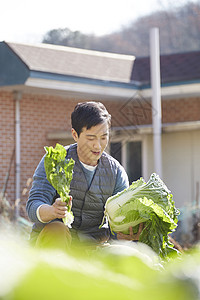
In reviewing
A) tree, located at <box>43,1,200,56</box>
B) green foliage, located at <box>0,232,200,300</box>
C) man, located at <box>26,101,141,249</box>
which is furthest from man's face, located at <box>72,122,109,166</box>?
tree, located at <box>43,1,200,56</box>

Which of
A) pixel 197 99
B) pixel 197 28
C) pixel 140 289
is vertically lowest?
pixel 140 289

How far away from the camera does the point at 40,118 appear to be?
12164mm

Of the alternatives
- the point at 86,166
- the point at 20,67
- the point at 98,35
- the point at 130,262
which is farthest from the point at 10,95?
the point at 98,35

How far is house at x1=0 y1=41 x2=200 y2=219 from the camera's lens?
10742 millimetres

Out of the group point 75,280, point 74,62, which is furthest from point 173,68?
point 75,280

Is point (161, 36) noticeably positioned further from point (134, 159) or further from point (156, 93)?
point (156, 93)

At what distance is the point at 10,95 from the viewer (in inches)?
457

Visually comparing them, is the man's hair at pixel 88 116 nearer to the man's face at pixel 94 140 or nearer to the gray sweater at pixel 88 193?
the man's face at pixel 94 140

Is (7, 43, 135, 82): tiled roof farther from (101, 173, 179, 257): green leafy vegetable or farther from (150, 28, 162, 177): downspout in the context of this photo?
(101, 173, 179, 257): green leafy vegetable

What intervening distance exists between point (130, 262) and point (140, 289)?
0.08 metres

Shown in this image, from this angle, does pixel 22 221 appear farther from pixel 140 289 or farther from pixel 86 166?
pixel 140 289

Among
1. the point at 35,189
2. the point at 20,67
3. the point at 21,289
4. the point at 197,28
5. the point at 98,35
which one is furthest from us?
Result: the point at 98,35

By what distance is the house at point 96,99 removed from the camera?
1074 centimetres

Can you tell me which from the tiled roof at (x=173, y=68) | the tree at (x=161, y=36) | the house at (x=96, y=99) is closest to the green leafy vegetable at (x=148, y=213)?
the house at (x=96, y=99)
